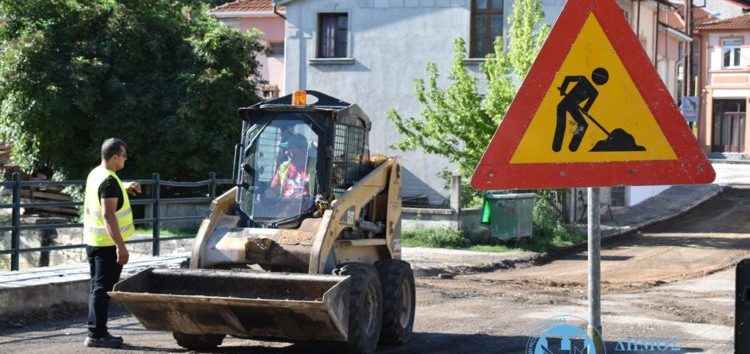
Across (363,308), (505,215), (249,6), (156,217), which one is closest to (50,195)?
(505,215)

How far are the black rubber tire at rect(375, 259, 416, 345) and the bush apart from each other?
11804mm

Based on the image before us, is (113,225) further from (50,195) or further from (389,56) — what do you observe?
(389,56)

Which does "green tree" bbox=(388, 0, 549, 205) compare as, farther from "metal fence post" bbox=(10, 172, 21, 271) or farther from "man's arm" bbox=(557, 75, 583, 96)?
"man's arm" bbox=(557, 75, 583, 96)

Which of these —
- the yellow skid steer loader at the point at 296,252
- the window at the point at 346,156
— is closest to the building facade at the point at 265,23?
the window at the point at 346,156

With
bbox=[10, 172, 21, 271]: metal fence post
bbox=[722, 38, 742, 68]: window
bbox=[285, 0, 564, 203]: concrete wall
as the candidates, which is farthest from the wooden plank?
bbox=[722, 38, 742, 68]: window

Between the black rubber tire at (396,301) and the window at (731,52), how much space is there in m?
55.4

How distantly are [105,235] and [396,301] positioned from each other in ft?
8.83

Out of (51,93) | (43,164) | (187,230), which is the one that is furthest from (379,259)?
(43,164)

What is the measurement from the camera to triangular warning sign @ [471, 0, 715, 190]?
15.8 feet

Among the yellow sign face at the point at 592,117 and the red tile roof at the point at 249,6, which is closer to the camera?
the yellow sign face at the point at 592,117

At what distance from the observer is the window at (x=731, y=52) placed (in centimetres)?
6228

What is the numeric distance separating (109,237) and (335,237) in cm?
205

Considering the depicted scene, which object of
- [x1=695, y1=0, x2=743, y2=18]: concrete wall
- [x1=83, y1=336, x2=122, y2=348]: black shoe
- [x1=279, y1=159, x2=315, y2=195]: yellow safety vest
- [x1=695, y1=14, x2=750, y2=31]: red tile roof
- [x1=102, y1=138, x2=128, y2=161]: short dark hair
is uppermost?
[x1=695, y1=0, x2=743, y2=18]: concrete wall

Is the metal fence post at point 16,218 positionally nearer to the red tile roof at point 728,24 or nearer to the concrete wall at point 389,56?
the concrete wall at point 389,56
